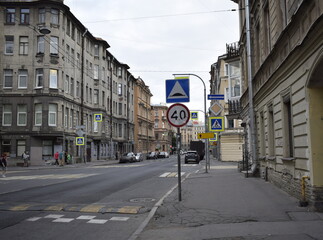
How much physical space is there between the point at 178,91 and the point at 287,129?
3.81 meters

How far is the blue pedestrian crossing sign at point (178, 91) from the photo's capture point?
10.3 meters

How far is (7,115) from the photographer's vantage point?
3781 centimetres

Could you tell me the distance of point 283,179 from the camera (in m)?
11.5

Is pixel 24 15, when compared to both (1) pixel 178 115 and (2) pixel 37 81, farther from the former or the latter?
(1) pixel 178 115

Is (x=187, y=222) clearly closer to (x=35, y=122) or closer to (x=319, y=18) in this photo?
(x=319, y=18)

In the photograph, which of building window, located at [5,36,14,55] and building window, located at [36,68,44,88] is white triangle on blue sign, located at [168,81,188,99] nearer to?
building window, located at [36,68,44,88]

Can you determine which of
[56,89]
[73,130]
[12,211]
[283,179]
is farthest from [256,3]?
[73,130]

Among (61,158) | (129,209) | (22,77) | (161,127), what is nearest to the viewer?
(129,209)

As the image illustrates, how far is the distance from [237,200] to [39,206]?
5.65 metres

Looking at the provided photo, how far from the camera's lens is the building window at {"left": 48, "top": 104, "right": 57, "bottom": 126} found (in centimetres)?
3756

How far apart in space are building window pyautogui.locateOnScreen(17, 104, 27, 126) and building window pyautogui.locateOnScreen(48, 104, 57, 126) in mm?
2649

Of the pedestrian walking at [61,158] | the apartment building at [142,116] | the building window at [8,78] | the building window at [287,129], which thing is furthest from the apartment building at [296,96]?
the apartment building at [142,116]

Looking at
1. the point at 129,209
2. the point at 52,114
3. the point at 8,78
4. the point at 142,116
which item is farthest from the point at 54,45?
the point at 142,116

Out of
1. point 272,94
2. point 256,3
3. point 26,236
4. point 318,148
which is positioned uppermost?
point 256,3
